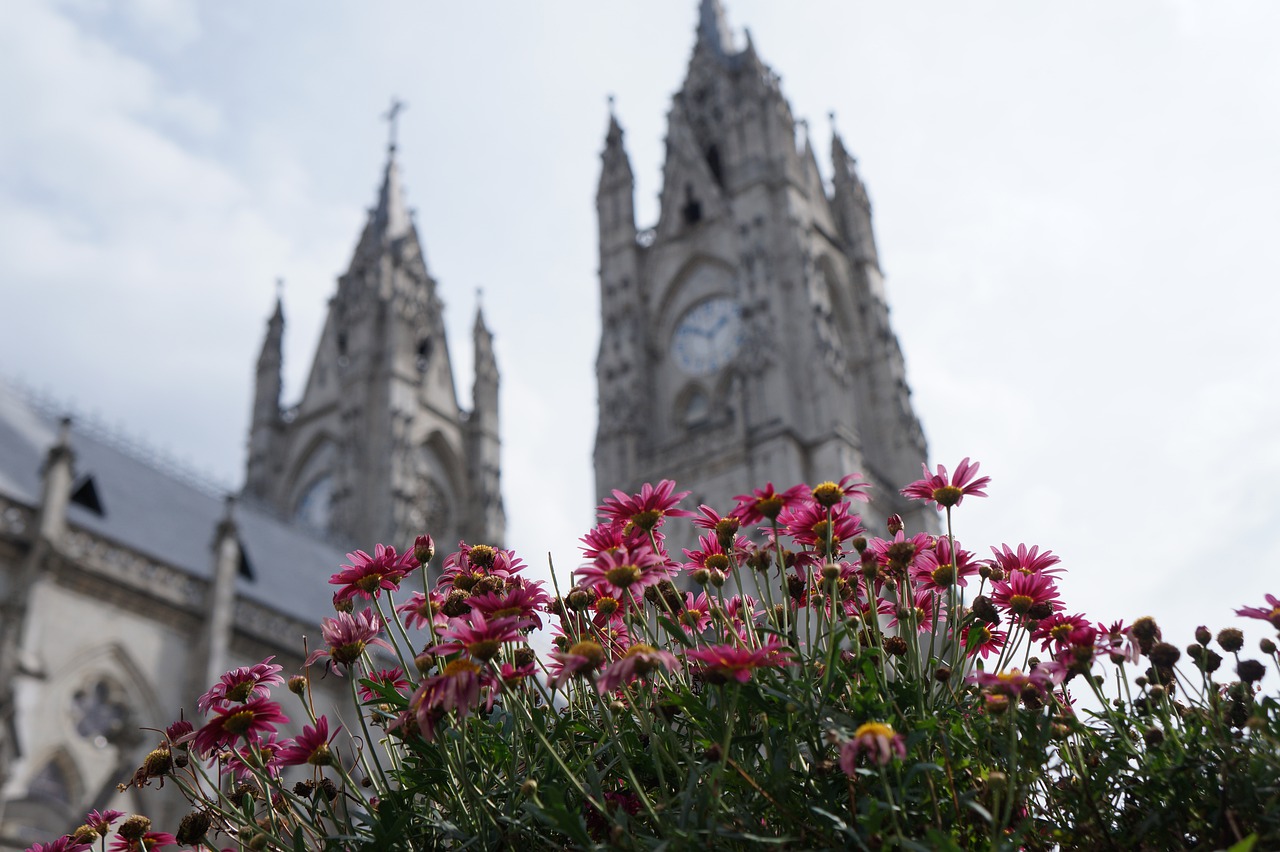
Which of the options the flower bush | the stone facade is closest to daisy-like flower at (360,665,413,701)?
the flower bush

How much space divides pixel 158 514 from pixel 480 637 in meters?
26.7

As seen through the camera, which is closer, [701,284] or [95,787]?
[95,787]

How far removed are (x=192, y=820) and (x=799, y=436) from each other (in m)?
29.5

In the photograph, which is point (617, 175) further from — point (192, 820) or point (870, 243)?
point (192, 820)

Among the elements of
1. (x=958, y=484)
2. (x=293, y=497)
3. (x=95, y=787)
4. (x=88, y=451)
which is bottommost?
(x=958, y=484)

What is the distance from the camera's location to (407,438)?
1591 inches

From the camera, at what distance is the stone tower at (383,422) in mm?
39531

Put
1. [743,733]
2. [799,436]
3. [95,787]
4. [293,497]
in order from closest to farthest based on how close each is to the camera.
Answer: [743,733] < [95,787] < [799,436] < [293,497]

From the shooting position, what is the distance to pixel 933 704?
9.04 feet

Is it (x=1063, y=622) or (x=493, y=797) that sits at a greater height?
(x=1063, y=622)

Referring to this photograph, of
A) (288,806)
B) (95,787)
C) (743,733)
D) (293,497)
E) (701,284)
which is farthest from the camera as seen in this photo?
(293,497)

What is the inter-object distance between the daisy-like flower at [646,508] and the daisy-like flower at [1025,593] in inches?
31.6

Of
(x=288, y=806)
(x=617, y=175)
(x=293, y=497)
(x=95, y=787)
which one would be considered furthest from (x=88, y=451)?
(x=288, y=806)

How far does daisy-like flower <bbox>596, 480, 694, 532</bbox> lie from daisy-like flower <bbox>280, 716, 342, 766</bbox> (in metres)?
0.85
